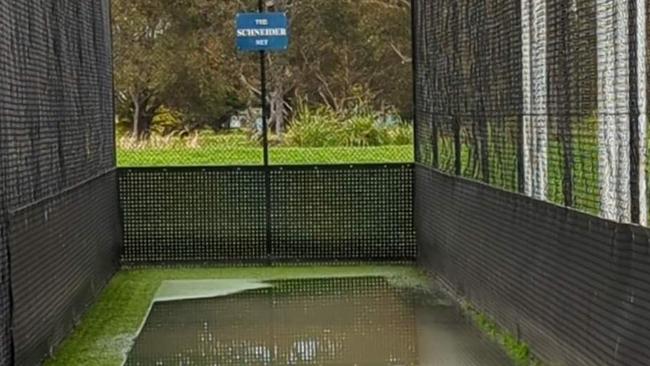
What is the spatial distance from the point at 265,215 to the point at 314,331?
274 centimetres

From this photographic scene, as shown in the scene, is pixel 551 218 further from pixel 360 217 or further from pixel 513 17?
pixel 360 217

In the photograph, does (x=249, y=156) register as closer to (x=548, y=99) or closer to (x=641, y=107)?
(x=548, y=99)

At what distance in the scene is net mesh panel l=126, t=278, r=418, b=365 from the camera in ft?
16.3

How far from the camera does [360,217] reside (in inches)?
322

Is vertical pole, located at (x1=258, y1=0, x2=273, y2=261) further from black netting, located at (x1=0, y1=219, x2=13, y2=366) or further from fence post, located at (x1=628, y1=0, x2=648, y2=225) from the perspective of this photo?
fence post, located at (x1=628, y1=0, x2=648, y2=225)

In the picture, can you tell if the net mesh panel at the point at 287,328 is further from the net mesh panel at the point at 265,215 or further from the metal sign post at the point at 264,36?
the metal sign post at the point at 264,36

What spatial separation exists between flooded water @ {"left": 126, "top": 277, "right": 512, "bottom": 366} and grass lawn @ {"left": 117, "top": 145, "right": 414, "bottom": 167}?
1.79m

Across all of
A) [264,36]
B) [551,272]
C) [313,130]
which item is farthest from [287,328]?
[313,130]

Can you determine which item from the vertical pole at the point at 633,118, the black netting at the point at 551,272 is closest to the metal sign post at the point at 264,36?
the black netting at the point at 551,272

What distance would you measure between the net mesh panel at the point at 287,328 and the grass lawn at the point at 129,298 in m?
0.12

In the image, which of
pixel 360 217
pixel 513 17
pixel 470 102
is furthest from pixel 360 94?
pixel 513 17

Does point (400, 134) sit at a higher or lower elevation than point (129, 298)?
higher

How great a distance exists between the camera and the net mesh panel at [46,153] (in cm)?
435

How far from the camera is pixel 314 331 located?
5.52 meters
